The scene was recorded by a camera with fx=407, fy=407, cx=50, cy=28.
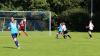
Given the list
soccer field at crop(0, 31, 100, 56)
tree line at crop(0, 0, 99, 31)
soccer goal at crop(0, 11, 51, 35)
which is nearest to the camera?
soccer field at crop(0, 31, 100, 56)

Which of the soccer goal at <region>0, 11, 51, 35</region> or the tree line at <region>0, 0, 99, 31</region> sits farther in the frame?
the tree line at <region>0, 0, 99, 31</region>

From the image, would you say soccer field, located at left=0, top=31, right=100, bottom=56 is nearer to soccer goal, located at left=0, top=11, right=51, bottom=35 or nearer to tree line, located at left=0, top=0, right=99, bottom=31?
soccer goal, located at left=0, top=11, right=51, bottom=35

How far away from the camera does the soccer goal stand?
161 feet

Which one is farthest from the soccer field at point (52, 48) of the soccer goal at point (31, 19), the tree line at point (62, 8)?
the tree line at point (62, 8)

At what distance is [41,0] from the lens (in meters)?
66.0

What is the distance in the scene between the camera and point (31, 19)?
168 feet

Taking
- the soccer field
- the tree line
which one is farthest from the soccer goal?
the soccer field

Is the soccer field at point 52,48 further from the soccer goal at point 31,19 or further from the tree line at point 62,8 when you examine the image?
the tree line at point 62,8

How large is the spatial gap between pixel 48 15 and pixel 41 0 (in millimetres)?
14922

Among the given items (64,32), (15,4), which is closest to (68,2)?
(15,4)

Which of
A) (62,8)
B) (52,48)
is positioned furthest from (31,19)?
(52,48)

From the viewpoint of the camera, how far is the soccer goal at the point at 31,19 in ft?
161

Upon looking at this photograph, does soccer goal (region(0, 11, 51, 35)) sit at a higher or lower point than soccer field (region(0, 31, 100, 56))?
higher

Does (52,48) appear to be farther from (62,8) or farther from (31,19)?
(62,8)
